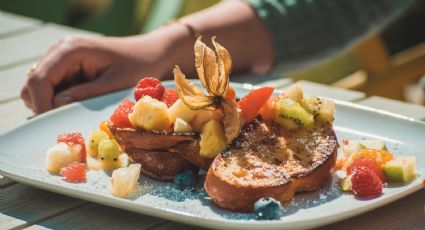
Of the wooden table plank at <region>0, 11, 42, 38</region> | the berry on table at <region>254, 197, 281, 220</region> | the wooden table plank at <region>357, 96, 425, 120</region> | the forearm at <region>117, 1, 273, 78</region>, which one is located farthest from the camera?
the wooden table plank at <region>0, 11, 42, 38</region>

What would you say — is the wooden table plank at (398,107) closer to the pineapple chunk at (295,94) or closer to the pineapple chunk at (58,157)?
the pineapple chunk at (295,94)

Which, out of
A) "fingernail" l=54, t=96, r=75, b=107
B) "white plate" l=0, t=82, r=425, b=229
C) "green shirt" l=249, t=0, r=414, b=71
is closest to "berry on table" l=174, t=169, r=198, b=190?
"white plate" l=0, t=82, r=425, b=229

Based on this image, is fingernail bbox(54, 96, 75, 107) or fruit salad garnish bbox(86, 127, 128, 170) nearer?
fruit salad garnish bbox(86, 127, 128, 170)

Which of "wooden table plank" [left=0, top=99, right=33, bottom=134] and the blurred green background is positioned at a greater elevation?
the blurred green background

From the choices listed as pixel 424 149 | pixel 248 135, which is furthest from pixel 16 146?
pixel 424 149

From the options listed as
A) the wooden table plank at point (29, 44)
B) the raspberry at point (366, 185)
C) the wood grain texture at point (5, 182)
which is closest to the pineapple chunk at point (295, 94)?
the raspberry at point (366, 185)

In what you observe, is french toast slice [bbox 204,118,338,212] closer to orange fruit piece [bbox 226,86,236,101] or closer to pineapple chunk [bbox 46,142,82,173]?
orange fruit piece [bbox 226,86,236,101]
